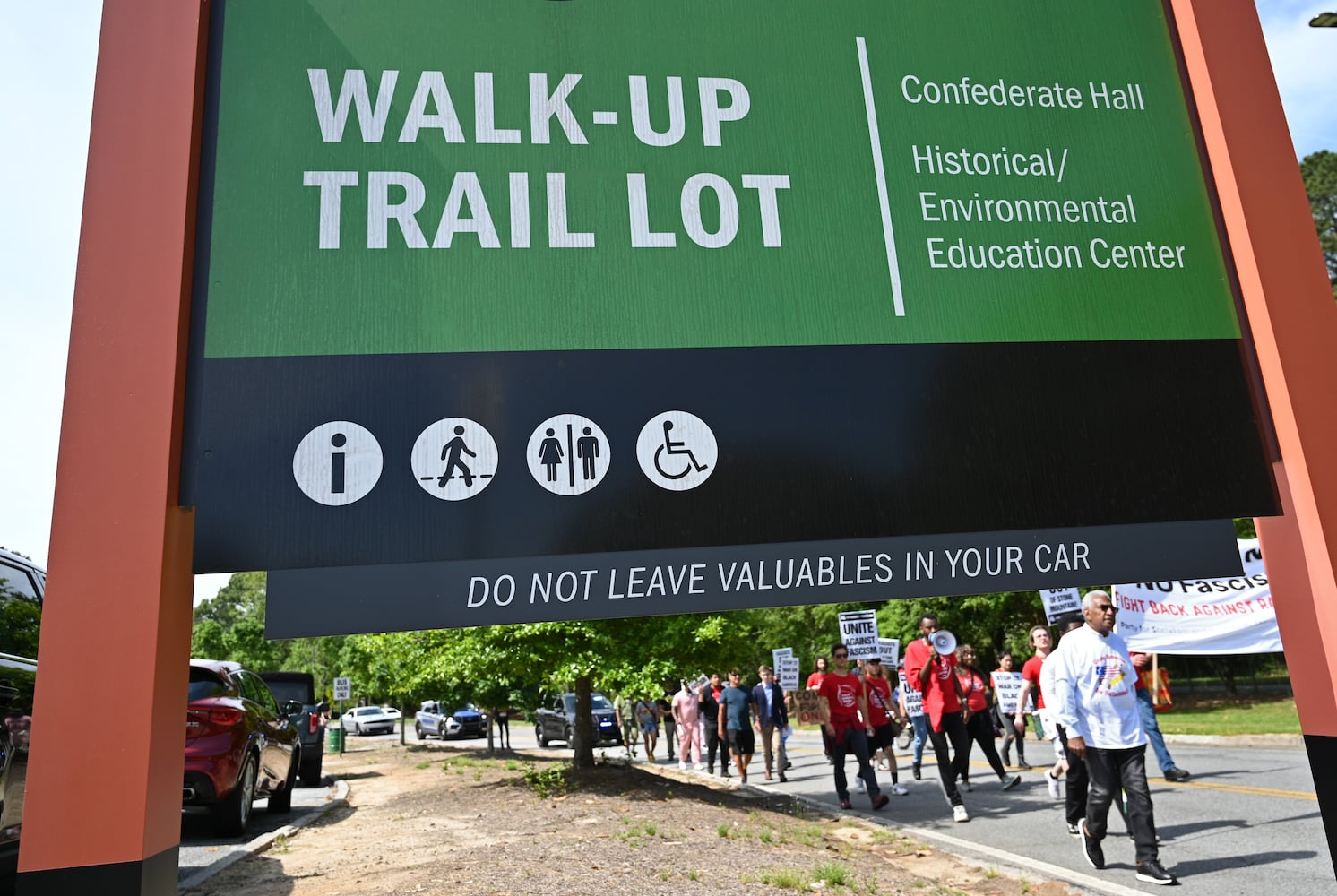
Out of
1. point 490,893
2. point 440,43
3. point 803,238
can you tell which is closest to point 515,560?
point 803,238

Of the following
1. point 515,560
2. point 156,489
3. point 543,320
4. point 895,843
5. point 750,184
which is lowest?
point 895,843

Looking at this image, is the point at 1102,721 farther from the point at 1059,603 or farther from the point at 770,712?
the point at 770,712

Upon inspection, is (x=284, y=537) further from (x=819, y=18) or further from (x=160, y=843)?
(x=819, y=18)

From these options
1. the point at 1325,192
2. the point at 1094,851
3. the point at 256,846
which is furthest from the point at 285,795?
the point at 1325,192

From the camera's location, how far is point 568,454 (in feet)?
10.8

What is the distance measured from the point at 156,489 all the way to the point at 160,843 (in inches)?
41.1

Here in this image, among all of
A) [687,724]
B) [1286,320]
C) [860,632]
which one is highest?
[1286,320]

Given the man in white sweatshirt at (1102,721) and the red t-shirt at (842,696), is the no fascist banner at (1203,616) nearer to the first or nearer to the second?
the red t-shirt at (842,696)

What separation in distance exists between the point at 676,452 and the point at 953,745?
7775mm

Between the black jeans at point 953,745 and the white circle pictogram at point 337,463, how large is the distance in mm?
7730

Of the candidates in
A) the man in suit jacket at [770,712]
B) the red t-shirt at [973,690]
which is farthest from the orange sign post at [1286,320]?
the man in suit jacket at [770,712]

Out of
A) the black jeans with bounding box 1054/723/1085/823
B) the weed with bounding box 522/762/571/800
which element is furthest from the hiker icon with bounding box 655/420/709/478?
the weed with bounding box 522/762/571/800

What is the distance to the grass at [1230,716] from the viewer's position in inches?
652

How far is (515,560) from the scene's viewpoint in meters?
3.22
